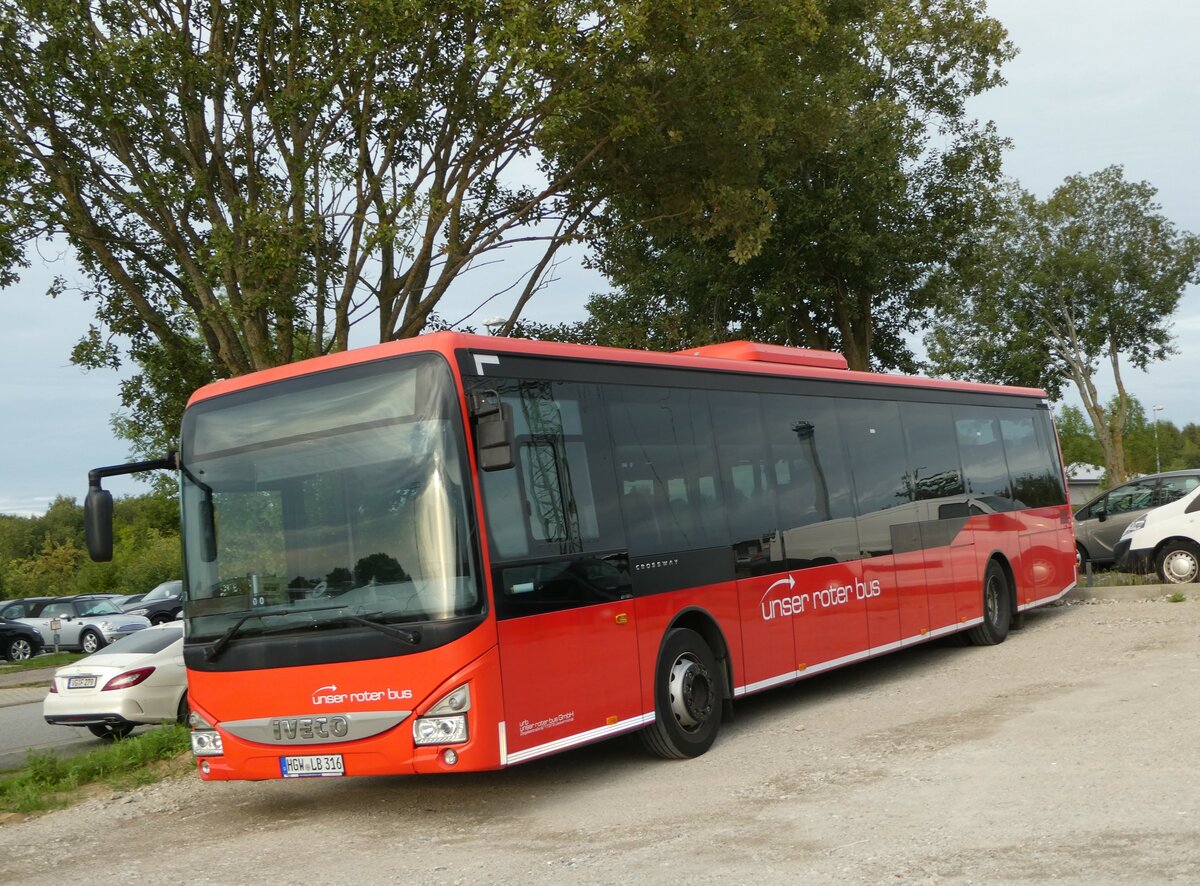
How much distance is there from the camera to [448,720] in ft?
26.2

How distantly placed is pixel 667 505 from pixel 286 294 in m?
5.37

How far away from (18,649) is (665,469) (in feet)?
99.8

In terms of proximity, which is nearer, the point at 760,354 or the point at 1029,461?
the point at 760,354

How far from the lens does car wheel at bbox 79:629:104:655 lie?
36812mm

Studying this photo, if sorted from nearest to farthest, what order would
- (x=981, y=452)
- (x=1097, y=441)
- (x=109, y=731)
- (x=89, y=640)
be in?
(x=981, y=452)
(x=109, y=731)
(x=89, y=640)
(x=1097, y=441)

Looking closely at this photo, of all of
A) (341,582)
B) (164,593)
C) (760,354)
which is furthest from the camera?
(164,593)

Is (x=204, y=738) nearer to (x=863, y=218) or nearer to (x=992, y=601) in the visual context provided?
(x=992, y=601)

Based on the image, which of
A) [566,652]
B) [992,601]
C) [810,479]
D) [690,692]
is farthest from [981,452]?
[566,652]

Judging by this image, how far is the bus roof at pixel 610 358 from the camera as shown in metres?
8.59

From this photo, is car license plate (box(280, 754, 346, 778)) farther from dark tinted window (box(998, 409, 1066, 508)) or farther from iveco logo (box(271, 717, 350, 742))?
dark tinted window (box(998, 409, 1066, 508))

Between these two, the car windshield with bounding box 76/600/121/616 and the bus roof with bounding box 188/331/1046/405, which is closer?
the bus roof with bounding box 188/331/1046/405

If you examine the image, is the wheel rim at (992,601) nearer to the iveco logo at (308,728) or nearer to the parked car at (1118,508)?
the parked car at (1118,508)

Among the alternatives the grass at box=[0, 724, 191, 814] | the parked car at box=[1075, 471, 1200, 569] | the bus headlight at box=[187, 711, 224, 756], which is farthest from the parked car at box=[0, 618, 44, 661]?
the bus headlight at box=[187, 711, 224, 756]

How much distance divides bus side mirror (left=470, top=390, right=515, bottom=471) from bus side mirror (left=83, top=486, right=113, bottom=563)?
2.74 metres
